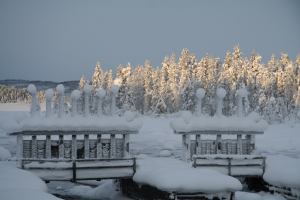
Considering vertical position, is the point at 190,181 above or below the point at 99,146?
below

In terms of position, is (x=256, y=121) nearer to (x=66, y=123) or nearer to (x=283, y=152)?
(x=66, y=123)

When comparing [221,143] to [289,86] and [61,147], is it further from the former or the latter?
[289,86]

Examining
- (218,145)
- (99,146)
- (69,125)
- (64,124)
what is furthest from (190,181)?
(64,124)

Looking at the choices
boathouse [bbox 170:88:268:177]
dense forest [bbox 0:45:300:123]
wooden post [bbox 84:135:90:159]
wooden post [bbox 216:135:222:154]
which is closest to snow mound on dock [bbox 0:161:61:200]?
wooden post [bbox 84:135:90:159]

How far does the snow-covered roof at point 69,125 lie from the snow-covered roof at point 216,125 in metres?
1.59

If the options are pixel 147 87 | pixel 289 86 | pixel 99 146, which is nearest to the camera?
pixel 99 146

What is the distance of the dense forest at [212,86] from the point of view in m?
41.7

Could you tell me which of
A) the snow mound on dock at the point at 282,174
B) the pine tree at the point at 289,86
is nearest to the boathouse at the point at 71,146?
the snow mound on dock at the point at 282,174

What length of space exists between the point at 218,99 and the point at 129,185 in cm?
482

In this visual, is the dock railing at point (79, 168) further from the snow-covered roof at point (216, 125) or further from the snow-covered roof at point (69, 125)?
the snow-covered roof at point (216, 125)

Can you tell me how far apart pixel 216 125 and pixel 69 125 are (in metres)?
5.33

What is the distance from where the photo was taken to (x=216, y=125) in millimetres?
10531

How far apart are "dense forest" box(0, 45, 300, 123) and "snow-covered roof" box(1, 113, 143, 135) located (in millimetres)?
31544

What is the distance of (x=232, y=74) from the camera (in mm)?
43656
